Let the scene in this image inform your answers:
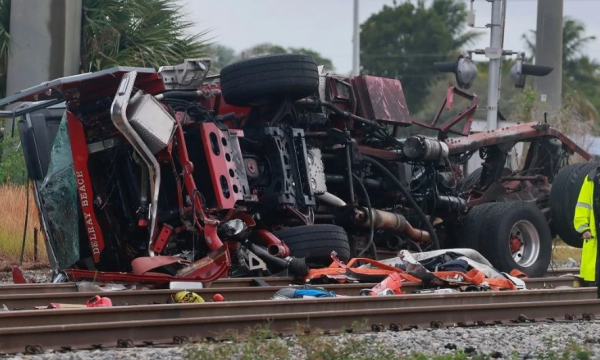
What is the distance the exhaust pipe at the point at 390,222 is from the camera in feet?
44.3

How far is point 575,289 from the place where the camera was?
1169 centimetres

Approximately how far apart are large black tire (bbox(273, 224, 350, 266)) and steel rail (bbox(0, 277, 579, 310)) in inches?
39.5

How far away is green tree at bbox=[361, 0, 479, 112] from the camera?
77.1 metres

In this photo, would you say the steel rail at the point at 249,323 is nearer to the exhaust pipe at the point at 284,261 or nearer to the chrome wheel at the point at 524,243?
the exhaust pipe at the point at 284,261

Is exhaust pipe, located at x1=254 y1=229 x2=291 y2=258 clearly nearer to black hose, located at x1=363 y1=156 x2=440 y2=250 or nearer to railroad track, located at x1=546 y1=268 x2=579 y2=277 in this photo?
black hose, located at x1=363 y1=156 x2=440 y2=250

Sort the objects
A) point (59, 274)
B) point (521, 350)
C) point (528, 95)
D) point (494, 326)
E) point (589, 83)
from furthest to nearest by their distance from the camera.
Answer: point (589, 83), point (528, 95), point (59, 274), point (494, 326), point (521, 350)

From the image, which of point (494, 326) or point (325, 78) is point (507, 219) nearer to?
point (325, 78)

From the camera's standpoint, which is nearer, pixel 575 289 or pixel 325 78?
pixel 575 289

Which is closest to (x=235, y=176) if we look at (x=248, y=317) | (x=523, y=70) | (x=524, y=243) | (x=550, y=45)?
(x=248, y=317)

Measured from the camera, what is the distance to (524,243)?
14664 mm

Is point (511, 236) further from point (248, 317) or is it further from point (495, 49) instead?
point (495, 49)

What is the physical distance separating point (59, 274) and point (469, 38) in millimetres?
70720

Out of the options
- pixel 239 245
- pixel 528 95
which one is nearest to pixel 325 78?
pixel 239 245

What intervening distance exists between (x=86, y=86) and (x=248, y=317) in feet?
13.5
